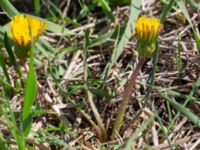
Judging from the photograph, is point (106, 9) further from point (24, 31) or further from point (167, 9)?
point (24, 31)

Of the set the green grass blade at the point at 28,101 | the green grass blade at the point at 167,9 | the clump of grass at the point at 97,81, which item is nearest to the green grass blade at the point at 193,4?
the clump of grass at the point at 97,81

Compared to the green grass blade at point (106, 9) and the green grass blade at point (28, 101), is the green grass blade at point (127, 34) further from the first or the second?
the green grass blade at point (28, 101)

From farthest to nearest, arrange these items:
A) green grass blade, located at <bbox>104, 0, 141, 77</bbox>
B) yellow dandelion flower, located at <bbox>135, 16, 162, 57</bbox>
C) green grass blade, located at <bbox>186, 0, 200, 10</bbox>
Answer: green grass blade, located at <bbox>186, 0, 200, 10</bbox> → green grass blade, located at <bbox>104, 0, 141, 77</bbox> → yellow dandelion flower, located at <bbox>135, 16, 162, 57</bbox>

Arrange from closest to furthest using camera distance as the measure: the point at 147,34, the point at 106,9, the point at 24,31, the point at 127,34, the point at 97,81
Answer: the point at 147,34
the point at 24,31
the point at 97,81
the point at 127,34
the point at 106,9

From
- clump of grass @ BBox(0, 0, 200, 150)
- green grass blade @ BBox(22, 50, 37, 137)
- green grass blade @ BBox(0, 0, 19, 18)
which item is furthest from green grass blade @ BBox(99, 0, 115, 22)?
green grass blade @ BBox(22, 50, 37, 137)

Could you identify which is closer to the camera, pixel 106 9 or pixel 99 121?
pixel 99 121

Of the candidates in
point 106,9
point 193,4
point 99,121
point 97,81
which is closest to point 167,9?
point 193,4

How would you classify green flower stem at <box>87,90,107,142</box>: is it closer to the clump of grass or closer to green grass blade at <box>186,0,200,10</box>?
the clump of grass

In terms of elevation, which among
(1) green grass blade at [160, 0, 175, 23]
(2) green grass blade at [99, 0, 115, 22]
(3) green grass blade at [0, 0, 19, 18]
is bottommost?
(1) green grass blade at [160, 0, 175, 23]

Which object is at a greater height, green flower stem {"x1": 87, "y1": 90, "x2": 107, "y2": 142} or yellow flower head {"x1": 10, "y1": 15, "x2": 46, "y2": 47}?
yellow flower head {"x1": 10, "y1": 15, "x2": 46, "y2": 47}

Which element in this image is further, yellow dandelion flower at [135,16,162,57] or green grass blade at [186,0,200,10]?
green grass blade at [186,0,200,10]

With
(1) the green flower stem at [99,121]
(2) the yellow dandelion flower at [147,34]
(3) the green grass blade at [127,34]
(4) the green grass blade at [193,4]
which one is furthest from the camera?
(4) the green grass blade at [193,4]
